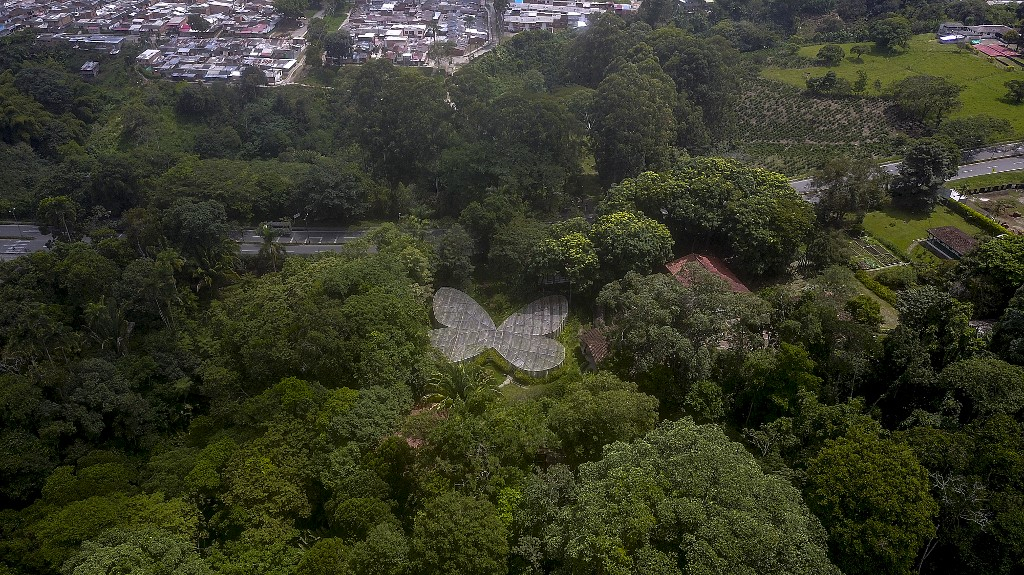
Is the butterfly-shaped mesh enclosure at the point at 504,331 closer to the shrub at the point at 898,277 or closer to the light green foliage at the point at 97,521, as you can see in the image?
the light green foliage at the point at 97,521

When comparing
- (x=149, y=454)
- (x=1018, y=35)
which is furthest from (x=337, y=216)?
(x=1018, y=35)

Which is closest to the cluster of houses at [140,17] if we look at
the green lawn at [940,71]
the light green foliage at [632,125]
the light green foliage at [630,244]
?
the light green foliage at [632,125]

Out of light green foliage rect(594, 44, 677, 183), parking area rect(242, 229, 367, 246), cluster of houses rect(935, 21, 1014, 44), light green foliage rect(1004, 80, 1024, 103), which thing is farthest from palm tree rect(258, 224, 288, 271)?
cluster of houses rect(935, 21, 1014, 44)

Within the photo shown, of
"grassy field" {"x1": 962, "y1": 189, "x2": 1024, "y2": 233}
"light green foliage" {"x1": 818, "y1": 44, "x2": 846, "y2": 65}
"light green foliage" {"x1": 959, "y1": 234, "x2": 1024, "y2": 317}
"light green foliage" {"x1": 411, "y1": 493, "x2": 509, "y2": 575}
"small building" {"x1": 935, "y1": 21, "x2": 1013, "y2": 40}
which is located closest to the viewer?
"light green foliage" {"x1": 411, "y1": 493, "x2": 509, "y2": 575}

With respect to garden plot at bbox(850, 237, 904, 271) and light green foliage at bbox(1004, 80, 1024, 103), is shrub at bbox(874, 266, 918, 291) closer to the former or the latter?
garden plot at bbox(850, 237, 904, 271)

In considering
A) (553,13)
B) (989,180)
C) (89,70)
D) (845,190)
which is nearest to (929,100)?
(989,180)

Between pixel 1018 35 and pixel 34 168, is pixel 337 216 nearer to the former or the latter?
pixel 34 168
